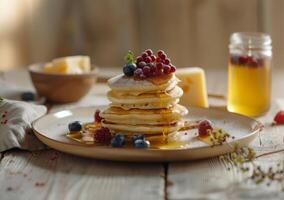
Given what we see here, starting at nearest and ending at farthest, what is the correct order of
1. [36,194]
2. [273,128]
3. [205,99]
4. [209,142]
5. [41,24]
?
[36,194], [209,142], [273,128], [205,99], [41,24]

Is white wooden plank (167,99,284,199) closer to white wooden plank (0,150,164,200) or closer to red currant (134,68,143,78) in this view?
white wooden plank (0,150,164,200)

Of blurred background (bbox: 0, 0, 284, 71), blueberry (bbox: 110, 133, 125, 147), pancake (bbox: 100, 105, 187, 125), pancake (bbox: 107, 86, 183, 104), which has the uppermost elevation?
pancake (bbox: 107, 86, 183, 104)

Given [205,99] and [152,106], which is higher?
[152,106]

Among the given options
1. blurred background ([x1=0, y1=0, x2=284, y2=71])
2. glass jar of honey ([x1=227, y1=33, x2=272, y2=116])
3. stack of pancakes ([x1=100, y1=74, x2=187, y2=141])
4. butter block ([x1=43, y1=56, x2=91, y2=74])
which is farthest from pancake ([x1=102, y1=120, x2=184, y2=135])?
blurred background ([x1=0, y1=0, x2=284, y2=71])

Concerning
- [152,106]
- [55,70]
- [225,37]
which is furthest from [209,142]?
[225,37]

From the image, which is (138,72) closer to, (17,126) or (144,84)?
(144,84)

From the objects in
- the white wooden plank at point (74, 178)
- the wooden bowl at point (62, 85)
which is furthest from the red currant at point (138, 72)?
the wooden bowl at point (62, 85)

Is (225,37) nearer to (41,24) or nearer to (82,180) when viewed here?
(41,24)

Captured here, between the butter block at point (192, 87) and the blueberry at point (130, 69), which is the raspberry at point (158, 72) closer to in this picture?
the blueberry at point (130, 69)
